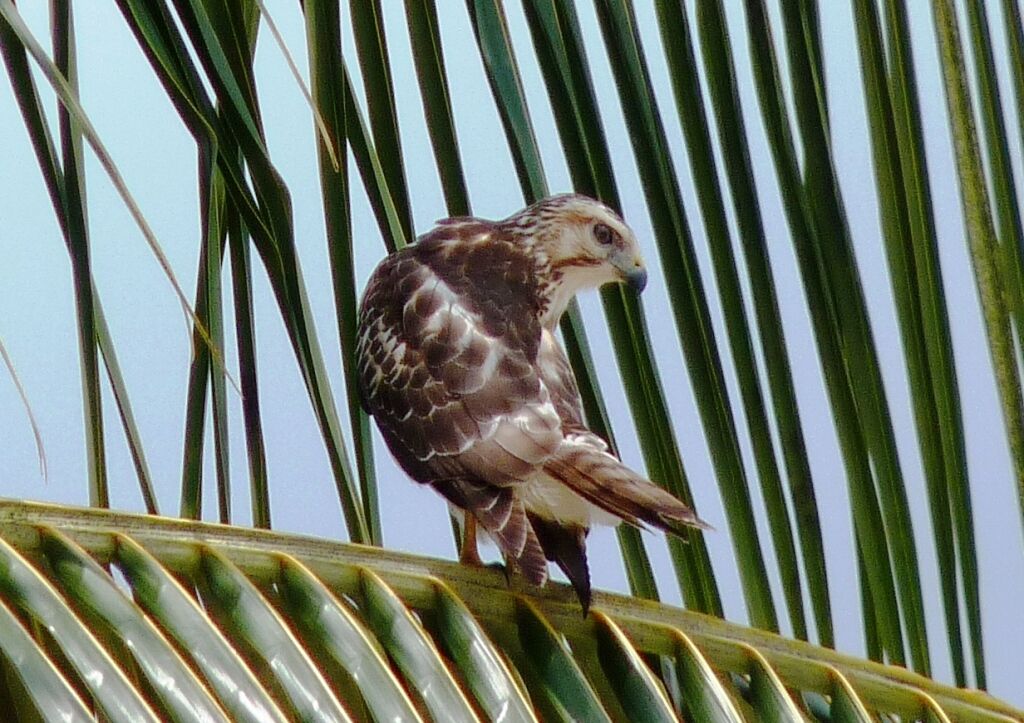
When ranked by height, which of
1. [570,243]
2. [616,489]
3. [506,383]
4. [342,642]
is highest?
[570,243]

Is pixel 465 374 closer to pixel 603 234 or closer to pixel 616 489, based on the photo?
pixel 616 489

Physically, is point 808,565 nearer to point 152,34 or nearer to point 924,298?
point 924,298

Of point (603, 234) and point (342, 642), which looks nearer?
point (342, 642)

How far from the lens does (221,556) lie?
170 centimetres

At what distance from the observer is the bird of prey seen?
2.39 meters

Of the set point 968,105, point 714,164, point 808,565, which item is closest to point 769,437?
point 808,565

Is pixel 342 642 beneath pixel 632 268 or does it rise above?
beneath

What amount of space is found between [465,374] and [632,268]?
79cm

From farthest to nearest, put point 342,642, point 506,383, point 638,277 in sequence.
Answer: point 638,277 < point 506,383 < point 342,642

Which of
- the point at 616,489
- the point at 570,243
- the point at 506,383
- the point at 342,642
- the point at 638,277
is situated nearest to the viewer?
the point at 342,642

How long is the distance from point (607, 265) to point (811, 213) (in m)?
1.48

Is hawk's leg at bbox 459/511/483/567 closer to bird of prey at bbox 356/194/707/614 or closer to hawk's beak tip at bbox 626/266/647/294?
bird of prey at bbox 356/194/707/614

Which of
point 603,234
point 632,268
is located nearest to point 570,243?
point 603,234

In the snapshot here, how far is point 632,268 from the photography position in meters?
3.60
